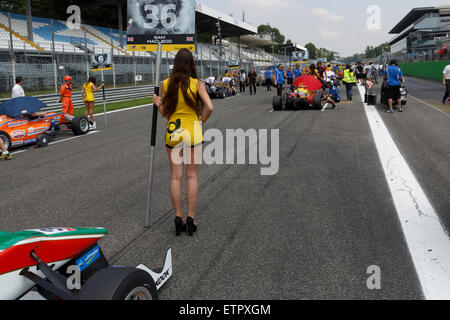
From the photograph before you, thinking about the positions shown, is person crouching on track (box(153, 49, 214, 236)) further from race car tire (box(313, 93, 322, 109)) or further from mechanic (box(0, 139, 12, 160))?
race car tire (box(313, 93, 322, 109))

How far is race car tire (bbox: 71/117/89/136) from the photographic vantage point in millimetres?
11438

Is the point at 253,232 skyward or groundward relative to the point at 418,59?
groundward

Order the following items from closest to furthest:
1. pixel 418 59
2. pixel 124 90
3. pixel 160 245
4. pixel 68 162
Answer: pixel 160 245 → pixel 68 162 → pixel 124 90 → pixel 418 59

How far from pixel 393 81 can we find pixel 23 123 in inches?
442

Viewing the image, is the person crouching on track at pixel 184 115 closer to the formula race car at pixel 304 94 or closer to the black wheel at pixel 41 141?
the black wheel at pixel 41 141

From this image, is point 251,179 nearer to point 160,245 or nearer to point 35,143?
point 160,245

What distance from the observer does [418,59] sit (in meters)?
47.9

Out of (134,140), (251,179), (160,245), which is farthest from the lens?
(134,140)

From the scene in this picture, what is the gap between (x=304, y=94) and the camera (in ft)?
49.4

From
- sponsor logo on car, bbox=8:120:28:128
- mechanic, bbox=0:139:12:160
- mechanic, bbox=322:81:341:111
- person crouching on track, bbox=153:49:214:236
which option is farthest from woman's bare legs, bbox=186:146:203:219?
mechanic, bbox=322:81:341:111

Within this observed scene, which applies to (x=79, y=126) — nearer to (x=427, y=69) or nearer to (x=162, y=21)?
(x=162, y=21)
